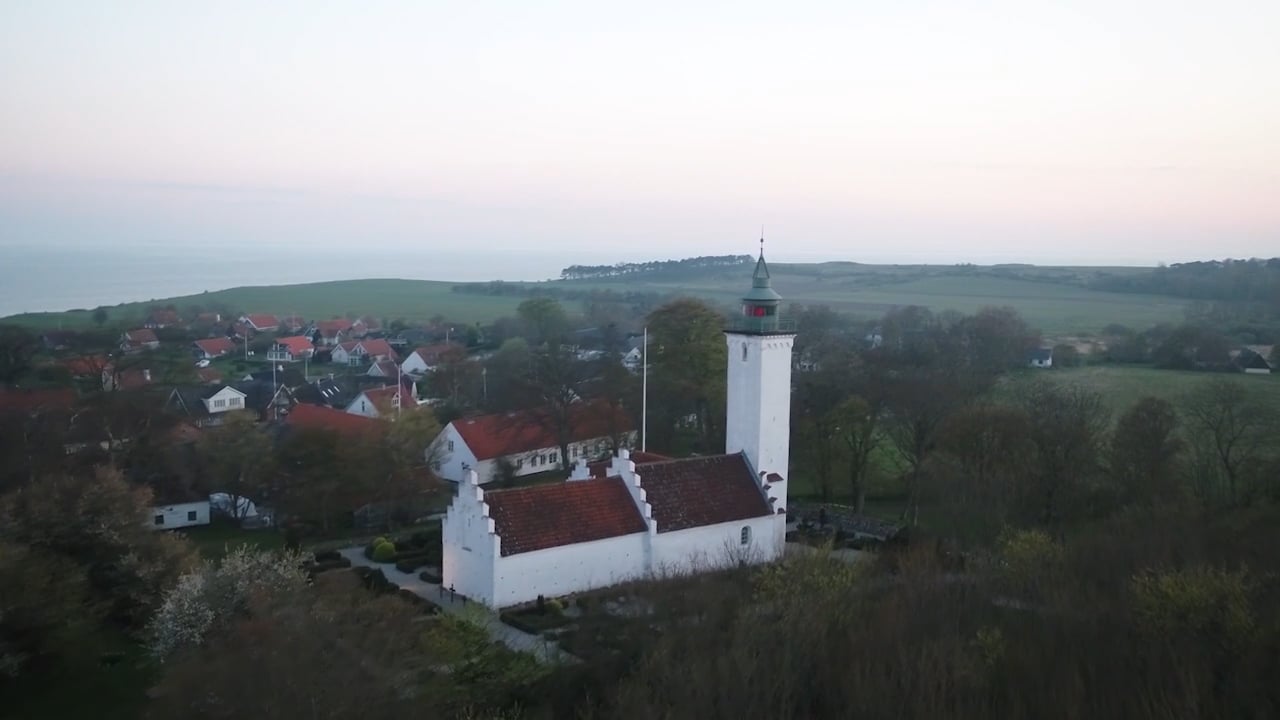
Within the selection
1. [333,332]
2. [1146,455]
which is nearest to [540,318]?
[333,332]

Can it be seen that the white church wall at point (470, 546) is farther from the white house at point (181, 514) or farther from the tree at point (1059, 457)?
the tree at point (1059, 457)

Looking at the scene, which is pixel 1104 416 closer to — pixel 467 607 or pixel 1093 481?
pixel 1093 481

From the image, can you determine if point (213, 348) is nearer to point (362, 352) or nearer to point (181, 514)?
point (362, 352)

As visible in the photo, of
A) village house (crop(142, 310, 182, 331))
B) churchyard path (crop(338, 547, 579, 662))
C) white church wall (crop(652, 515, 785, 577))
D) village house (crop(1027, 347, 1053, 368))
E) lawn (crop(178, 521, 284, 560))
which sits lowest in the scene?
lawn (crop(178, 521, 284, 560))

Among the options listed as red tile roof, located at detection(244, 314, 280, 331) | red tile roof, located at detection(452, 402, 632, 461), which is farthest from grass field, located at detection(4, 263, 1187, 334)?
red tile roof, located at detection(452, 402, 632, 461)

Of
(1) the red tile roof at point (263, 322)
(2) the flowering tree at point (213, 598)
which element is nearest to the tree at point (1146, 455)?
(2) the flowering tree at point (213, 598)

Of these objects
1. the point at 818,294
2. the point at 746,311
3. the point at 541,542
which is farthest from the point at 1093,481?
the point at 818,294

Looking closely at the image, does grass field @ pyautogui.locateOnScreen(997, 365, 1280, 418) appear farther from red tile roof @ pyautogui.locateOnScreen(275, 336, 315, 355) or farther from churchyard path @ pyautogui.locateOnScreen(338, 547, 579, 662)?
red tile roof @ pyautogui.locateOnScreen(275, 336, 315, 355)
